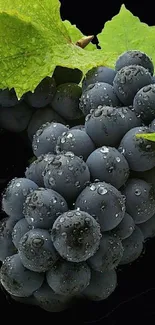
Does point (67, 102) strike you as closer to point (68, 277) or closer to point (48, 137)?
point (48, 137)

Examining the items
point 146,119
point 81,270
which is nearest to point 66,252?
point 81,270

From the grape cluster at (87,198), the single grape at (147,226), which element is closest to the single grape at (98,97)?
the grape cluster at (87,198)

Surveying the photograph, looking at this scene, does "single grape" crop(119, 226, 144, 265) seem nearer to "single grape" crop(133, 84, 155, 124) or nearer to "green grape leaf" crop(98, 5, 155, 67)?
"single grape" crop(133, 84, 155, 124)

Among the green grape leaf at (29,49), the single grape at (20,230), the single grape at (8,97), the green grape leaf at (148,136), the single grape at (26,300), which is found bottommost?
the single grape at (26,300)

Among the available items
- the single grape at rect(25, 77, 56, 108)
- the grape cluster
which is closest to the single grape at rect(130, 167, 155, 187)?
the grape cluster

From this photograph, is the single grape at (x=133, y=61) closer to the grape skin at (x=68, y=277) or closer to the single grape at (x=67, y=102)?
the single grape at (x=67, y=102)

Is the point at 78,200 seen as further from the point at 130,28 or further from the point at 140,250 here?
the point at 130,28

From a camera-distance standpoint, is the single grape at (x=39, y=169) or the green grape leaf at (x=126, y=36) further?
the green grape leaf at (x=126, y=36)
